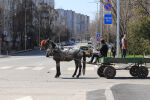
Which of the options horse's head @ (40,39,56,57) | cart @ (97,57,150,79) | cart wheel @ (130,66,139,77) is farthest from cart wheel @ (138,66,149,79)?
horse's head @ (40,39,56,57)

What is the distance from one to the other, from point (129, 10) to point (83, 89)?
98.0 ft

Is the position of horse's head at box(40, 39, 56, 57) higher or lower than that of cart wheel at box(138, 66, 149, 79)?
higher

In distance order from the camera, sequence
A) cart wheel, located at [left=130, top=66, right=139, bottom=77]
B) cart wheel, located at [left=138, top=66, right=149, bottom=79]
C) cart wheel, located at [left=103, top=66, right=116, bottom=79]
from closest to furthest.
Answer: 1. cart wheel, located at [left=103, top=66, right=116, bottom=79]
2. cart wheel, located at [left=138, top=66, right=149, bottom=79]
3. cart wheel, located at [left=130, top=66, right=139, bottom=77]

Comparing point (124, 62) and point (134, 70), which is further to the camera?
point (134, 70)

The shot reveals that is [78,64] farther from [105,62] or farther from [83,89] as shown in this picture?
[83,89]

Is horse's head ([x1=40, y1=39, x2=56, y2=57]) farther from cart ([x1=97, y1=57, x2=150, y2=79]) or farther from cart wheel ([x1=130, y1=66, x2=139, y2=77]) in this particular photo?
cart wheel ([x1=130, y1=66, x2=139, y2=77])

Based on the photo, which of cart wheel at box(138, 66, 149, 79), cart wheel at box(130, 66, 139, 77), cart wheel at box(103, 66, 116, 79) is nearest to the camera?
cart wheel at box(103, 66, 116, 79)

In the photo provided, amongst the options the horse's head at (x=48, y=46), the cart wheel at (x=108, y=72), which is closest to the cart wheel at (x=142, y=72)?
the cart wheel at (x=108, y=72)

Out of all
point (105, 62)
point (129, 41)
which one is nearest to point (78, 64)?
point (105, 62)

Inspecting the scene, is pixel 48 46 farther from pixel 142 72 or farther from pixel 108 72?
pixel 142 72

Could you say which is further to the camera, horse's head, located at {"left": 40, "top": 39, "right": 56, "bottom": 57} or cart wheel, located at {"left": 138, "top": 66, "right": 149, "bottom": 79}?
horse's head, located at {"left": 40, "top": 39, "right": 56, "bottom": 57}

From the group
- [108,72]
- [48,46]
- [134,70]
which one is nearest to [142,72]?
[134,70]

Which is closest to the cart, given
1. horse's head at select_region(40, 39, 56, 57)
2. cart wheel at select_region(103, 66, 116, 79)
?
cart wheel at select_region(103, 66, 116, 79)

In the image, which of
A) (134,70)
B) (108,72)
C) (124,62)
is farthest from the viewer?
(134,70)
